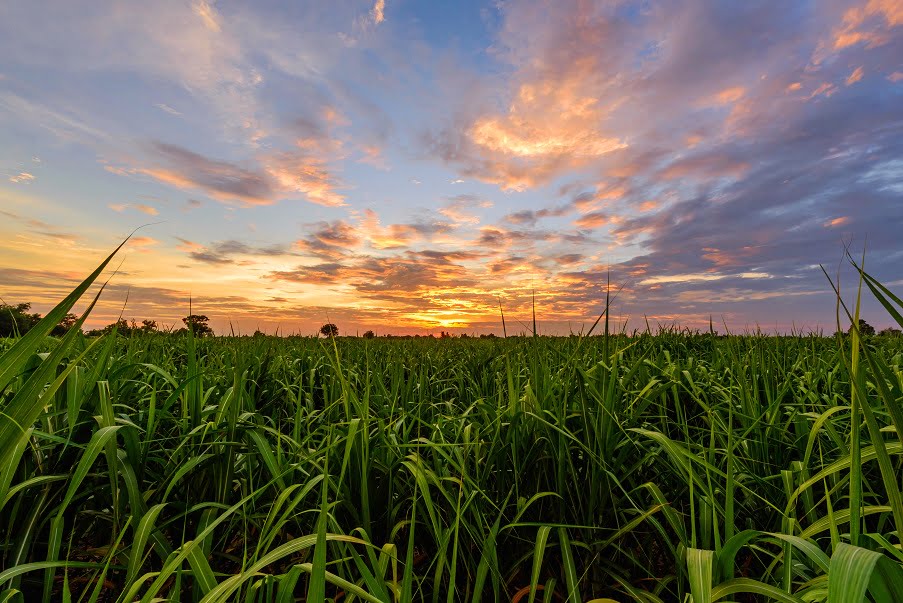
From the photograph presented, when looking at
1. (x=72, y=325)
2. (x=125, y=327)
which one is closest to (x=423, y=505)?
(x=72, y=325)

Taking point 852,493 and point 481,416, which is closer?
point 852,493

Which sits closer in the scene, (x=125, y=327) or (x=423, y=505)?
(x=423, y=505)

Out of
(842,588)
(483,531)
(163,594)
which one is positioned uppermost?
(842,588)

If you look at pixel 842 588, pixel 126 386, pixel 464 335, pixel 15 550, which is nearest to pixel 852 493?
pixel 842 588

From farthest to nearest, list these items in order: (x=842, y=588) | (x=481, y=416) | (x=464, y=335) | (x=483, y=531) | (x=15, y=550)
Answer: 1. (x=464, y=335)
2. (x=481, y=416)
3. (x=483, y=531)
4. (x=15, y=550)
5. (x=842, y=588)

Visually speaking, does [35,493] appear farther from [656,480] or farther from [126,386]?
[656,480]

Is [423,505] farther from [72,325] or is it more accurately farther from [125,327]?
[125,327]

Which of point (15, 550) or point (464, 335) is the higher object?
point (464, 335)

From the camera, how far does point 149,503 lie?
2053mm

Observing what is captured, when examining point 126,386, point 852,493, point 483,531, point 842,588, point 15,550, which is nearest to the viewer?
point 842,588

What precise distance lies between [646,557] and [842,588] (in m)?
1.10

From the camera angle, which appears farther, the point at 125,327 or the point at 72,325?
the point at 125,327

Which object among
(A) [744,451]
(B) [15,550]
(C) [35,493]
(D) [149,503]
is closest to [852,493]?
(A) [744,451]

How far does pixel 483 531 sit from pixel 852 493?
114 centimetres
